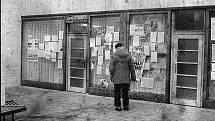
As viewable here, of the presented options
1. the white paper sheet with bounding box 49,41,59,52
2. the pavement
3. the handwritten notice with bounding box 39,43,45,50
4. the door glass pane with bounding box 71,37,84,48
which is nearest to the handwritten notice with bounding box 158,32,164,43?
the pavement

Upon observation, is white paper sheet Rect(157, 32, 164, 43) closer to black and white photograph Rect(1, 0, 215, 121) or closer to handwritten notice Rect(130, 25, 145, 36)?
black and white photograph Rect(1, 0, 215, 121)

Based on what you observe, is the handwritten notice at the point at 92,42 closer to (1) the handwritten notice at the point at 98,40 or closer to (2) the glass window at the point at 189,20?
(1) the handwritten notice at the point at 98,40

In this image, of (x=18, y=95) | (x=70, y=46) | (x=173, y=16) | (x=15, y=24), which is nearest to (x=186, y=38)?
(x=173, y=16)

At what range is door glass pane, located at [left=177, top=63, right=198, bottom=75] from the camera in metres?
8.61

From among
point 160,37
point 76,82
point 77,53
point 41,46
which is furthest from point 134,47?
point 41,46

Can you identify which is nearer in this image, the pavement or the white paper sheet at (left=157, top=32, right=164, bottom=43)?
the pavement

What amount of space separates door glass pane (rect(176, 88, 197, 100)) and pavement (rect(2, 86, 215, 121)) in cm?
37

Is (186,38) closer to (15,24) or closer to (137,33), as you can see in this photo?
(137,33)

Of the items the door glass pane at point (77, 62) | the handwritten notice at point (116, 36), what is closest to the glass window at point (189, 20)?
the handwritten notice at point (116, 36)

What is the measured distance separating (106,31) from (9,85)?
4.80 m

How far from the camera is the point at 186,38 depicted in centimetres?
867

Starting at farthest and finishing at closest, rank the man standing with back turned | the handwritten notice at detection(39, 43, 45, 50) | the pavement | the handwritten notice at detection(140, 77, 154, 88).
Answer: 1. the handwritten notice at detection(39, 43, 45, 50)
2. the handwritten notice at detection(140, 77, 154, 88)
3. the man standing with back turned
4. the pavement

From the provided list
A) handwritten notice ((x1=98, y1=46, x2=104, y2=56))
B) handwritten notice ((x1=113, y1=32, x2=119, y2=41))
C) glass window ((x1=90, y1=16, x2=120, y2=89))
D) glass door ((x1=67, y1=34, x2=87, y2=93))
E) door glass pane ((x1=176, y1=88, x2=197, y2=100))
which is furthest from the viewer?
glass door ((x1=67, y1=34, x2=87, y2=93))

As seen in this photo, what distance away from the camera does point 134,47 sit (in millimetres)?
9477
